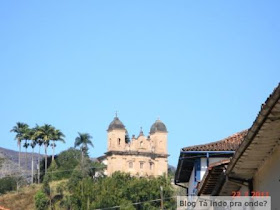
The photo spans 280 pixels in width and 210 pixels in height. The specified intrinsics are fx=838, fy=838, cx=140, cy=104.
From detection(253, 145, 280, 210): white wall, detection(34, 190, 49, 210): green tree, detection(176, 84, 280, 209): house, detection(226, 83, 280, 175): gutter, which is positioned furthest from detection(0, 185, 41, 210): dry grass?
detection(226, 83, 280, 175): gutter

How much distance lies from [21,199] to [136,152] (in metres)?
23.2

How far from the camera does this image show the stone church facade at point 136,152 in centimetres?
13962

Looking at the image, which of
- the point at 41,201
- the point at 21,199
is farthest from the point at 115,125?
the point at 41,201

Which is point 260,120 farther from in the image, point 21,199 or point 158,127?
point 158,127

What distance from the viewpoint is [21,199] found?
12862 centimetres

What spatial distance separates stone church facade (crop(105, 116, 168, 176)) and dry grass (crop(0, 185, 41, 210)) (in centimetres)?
1343

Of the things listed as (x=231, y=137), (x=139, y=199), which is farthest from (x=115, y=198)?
(x=231, y=137)

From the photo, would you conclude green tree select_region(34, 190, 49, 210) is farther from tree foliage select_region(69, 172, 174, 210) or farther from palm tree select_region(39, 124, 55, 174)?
palm tree select_region(39, 124, 55, 174)

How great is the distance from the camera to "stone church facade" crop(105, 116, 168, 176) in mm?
139625

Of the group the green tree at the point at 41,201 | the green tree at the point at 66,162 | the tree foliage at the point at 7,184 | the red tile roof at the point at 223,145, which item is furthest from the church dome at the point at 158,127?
the red tile roof at the point at 223,145

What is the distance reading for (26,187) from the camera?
136 metres

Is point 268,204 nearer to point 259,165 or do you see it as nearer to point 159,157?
point 259,165

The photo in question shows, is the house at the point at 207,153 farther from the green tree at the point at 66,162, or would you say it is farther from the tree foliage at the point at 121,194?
the green tree at the point at 66,162

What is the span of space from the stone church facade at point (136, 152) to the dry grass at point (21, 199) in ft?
44.1
